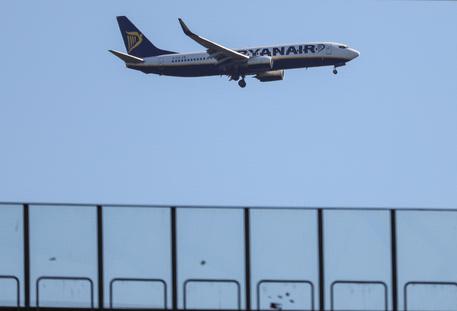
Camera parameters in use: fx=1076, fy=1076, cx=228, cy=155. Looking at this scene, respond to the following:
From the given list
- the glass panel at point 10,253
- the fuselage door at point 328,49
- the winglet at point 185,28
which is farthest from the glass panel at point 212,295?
the fuselage door at point 328,49

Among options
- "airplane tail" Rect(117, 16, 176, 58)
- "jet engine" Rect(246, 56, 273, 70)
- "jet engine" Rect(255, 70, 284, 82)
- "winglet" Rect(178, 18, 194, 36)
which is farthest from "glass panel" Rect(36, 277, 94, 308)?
"airplane tail" Rect(117, 16, 176, 58)

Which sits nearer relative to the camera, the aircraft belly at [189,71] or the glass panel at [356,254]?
the glass panel at [356,254]

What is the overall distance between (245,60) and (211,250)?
6813cm

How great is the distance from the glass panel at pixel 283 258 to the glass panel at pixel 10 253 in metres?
2.91

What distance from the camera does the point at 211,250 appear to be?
1257 centimetres

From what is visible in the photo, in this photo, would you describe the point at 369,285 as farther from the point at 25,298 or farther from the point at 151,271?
the point at 25,298

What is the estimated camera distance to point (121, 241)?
508 inches

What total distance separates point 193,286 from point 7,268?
242 centimetres

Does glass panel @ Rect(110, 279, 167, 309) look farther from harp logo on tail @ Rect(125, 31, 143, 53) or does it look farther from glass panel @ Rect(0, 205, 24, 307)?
harp logo on tail @ Rect(125, 31, 143, 53)

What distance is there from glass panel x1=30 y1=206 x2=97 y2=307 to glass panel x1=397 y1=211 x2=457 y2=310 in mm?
3710

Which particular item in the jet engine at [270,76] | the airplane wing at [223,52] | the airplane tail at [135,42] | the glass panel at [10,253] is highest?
the airplane tail at [135,42]

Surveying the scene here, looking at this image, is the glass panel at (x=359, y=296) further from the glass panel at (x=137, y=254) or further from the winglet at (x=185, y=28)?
the winglet at (x=185, y=28)

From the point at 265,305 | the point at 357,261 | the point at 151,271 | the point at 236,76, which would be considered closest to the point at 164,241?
the point at 151,271

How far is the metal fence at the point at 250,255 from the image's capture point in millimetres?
12586
